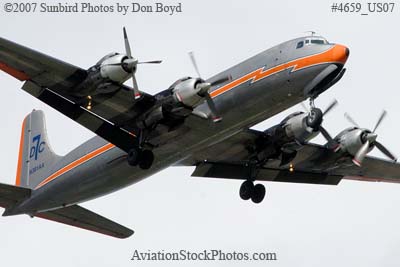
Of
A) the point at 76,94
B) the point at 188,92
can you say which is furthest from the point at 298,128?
the point at 76,94

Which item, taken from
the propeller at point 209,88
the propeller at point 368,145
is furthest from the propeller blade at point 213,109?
the propeller at point 368,145

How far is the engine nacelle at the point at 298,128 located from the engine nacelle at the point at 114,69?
865cm

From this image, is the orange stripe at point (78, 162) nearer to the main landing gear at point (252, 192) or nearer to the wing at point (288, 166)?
the wing at point (288, 166)

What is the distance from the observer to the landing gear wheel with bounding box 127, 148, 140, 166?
35031 millimetres

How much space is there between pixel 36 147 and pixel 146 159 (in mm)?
10289

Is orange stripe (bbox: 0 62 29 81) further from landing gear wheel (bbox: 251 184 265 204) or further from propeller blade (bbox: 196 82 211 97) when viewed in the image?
landing gear wheel (bbox: 251 184 265 204)

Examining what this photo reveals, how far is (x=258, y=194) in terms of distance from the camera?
131ft

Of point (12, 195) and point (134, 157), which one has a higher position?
Answer: point (12, 195)

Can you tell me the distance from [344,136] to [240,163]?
4.99 m

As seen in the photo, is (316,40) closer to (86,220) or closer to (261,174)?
(261,174)

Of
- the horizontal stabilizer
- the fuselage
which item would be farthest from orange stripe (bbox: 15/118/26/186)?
the fuselage

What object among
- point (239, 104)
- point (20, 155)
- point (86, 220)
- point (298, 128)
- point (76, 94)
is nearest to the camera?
point (76, 94)

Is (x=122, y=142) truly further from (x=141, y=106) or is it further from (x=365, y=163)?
(x=365, y=163)

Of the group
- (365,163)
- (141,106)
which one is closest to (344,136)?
(365,163)
